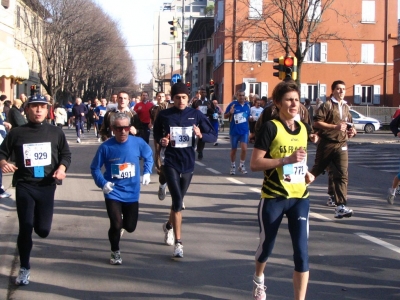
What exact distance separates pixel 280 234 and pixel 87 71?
1954 inches

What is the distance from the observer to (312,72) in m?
52.8

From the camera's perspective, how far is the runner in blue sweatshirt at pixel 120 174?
22.2ft

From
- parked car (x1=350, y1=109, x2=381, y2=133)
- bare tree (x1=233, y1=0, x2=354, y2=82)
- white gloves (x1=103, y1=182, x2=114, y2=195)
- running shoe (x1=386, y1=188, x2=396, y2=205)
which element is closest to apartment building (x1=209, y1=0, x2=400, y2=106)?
bare tree (x1=233, y1=0, x2=354, y2=82)

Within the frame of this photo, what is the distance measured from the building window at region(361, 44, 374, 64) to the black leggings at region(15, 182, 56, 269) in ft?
163

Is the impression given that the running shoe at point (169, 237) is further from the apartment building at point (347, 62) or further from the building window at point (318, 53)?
the building window at point (318, 53)

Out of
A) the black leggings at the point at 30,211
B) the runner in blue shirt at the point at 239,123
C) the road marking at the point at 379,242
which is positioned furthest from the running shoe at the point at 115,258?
the runner in blue shirt at the point at 239,123

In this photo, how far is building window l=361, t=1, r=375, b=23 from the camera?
52.9 m

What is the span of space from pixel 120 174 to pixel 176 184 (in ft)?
2.64

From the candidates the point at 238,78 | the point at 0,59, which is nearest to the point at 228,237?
the point at 0,59

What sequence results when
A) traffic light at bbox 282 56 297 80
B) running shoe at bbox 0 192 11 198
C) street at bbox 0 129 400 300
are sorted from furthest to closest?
traffic light at bbox 282 56 297 80, running shoe at bbox 0 192 11 198, street at bbox 0 129 400 300

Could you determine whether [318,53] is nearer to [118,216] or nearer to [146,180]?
[146,180]

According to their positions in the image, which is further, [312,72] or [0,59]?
[312,72]

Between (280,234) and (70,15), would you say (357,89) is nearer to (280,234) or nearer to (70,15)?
(70,15)

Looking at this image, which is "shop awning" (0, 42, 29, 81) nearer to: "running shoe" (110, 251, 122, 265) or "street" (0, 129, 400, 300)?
"street" (0, 129, 400, 300)
